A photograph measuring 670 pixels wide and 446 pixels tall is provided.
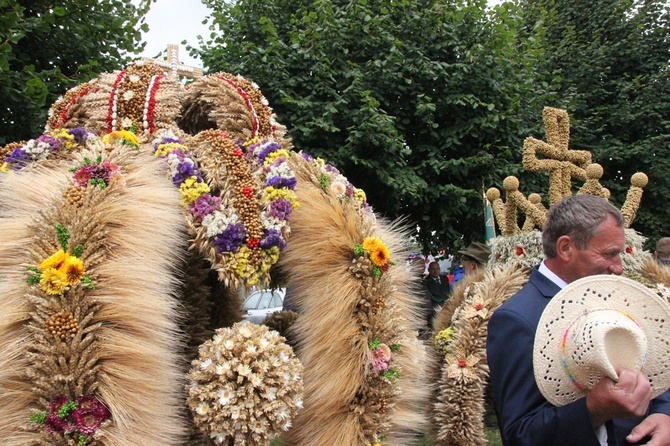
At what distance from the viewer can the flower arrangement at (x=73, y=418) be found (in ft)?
5.55

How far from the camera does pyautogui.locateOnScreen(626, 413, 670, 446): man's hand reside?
1492 millimetres

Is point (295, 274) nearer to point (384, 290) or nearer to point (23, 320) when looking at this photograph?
point (384, 290)

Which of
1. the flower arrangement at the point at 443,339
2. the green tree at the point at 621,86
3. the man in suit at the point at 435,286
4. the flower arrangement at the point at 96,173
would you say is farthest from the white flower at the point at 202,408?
the green tree at the point at 621,86

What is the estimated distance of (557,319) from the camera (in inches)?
57.9

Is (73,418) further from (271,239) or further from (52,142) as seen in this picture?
(52,142)

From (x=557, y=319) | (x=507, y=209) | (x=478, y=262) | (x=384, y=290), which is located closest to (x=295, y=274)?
(x=384, y=290)

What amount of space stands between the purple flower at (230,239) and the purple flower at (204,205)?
4.1 inches

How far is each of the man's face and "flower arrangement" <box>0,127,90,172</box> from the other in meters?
2.04

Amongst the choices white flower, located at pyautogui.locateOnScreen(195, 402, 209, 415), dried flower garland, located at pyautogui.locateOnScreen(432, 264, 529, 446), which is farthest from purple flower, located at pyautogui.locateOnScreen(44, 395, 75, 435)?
dried flower garland, located at pyautogui.locateOnScreen(432, 264, 529, 446)

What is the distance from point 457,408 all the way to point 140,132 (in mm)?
2511

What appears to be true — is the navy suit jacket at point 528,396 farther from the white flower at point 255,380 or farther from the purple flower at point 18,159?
the purple flower at point 18,159

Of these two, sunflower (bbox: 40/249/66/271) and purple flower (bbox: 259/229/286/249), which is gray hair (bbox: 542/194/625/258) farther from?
sunflower (bbox: 40/249/66/271)

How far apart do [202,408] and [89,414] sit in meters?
0.43

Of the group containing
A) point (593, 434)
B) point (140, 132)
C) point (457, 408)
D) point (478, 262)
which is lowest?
point (457, 408)
